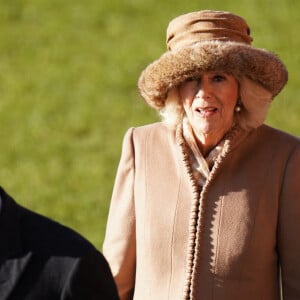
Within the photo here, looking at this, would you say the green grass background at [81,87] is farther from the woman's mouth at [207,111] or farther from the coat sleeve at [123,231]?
the woman's mouth at [207,111]

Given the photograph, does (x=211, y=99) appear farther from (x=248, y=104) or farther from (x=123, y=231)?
(x=123, y=231)

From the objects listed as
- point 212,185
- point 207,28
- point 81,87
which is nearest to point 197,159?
point 212,185

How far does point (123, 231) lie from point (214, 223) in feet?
1.06

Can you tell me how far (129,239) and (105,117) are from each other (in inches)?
217

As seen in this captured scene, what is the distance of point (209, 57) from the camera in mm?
5414

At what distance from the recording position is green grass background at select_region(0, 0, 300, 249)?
10.4 meters

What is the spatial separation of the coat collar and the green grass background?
558 centimetres

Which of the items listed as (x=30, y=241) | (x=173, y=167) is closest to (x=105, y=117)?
(x=173, y=167)

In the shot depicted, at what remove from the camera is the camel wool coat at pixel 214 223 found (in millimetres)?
5477

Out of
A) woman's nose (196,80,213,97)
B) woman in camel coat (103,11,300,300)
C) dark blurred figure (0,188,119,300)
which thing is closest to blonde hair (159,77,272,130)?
woman in camel coat (103,11,300,300)

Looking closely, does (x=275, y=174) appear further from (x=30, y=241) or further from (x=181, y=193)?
(x=30, y=241)

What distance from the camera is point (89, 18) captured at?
1233 cm

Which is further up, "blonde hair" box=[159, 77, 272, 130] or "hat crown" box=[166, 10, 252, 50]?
"hat crown" box=[166, 10, 252, 50]

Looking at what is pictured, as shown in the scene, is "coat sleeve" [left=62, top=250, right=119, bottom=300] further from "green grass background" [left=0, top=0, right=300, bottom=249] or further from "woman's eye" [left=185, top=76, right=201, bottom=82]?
"green grass background" [left=0, top=0, right=300, bottom=249]
